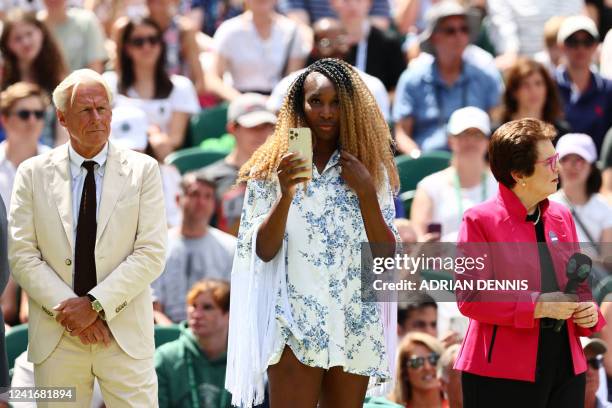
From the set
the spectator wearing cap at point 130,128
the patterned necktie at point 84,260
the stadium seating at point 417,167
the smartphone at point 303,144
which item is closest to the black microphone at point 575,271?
the smartphone at point 303,144

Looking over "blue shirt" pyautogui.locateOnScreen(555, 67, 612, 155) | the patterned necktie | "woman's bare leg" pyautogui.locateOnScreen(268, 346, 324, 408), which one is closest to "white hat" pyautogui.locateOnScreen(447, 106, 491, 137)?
"blue shirt" pyautogui.locateOnScreen(555, 67, 612, 155)

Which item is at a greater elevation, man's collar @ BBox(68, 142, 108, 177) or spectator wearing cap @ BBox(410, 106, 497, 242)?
spectator wearing cap @ BBox(410, 106, 497, 242)

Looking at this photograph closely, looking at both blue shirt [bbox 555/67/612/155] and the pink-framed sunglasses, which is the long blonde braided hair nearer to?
the pink-framed sunglasses

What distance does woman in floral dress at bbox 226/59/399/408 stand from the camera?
5.52 meters

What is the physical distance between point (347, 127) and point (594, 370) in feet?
7.96

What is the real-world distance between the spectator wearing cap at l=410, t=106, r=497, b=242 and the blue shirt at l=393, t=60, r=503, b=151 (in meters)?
1.07

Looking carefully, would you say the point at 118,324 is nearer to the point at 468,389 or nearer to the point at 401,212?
the point at 468,389

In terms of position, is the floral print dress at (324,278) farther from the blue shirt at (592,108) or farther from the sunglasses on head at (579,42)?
the sunglasses on head at (579,42)

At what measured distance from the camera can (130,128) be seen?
936 centimetres

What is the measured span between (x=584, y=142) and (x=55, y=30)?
4.64 meters

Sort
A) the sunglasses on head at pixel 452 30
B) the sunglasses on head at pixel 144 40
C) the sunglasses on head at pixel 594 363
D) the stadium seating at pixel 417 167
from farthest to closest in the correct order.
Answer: the sunglasses on head at pixel 452 30
the sunglasses on head at pixel 144 40
the stadium seating at pixel 417 167
the sunglasses on head at pixel 594 363

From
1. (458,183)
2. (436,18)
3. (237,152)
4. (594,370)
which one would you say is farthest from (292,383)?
(436,18)

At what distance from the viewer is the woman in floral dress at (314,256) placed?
5516 millimetres

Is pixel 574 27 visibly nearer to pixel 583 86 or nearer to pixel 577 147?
pixel 583 86
